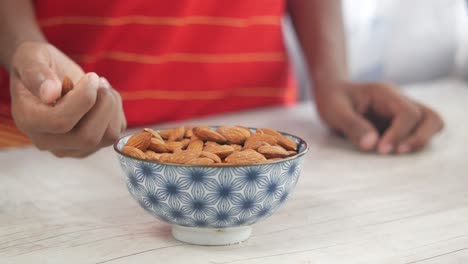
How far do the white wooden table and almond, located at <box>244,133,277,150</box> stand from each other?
10cm

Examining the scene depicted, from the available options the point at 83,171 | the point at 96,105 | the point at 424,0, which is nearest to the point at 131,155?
the point at 96,105

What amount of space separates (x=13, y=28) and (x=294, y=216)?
1.77ft

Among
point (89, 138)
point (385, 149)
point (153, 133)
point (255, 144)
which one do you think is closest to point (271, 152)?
point (255, 144)

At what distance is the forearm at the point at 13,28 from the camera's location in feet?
3.49

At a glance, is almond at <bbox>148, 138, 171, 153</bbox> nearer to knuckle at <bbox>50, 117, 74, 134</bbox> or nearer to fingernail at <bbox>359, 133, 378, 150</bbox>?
knuckle at <bbox>50, 117, 74, 134</bbox>

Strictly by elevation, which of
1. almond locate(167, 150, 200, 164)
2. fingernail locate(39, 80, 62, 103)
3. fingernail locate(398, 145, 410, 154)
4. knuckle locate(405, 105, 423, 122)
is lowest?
fingernail locate(398, 145, 410, 154)

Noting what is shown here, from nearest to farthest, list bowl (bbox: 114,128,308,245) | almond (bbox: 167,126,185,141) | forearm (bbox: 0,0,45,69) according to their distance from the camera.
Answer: bowl (bbox: 114,128,308,245) → almond (bbox: 167,126,185,141) → forearm (bbox: 0,0,45,69)

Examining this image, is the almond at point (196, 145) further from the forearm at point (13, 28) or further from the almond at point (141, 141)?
the forearm at point (13, 28)

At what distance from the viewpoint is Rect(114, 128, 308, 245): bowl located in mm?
670

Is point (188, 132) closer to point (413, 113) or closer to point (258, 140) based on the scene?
point (258, 140)

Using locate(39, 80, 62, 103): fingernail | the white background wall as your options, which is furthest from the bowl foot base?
the white background wall

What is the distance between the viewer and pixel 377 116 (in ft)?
4.16

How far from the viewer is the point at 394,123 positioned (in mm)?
1204

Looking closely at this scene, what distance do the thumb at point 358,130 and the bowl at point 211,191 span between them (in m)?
0.47
